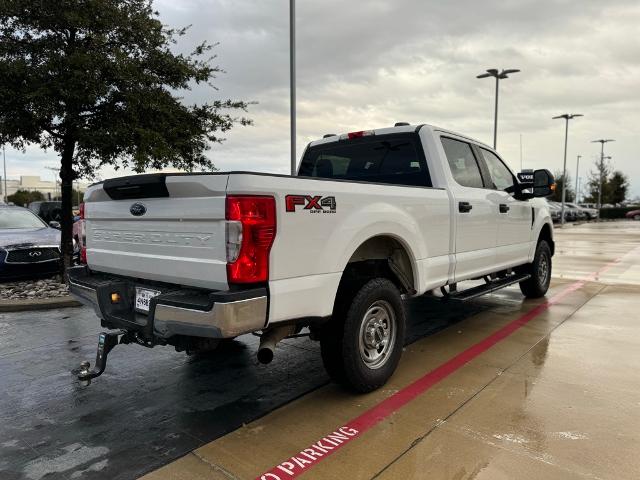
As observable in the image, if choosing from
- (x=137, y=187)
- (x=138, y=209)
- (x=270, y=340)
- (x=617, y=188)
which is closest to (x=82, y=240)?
(x=138, y=209)

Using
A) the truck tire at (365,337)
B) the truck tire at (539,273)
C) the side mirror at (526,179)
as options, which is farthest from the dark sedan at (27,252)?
the truck tire at (539,273)

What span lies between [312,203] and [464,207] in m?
2.17

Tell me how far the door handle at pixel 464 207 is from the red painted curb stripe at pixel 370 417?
1.36m

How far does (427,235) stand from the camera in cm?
416

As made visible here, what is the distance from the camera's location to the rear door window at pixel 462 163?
4852 mm

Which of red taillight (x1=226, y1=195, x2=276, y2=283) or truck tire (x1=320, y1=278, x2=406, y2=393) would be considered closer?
red taillight (x1=226, y1=195, x2=276, y2=283)

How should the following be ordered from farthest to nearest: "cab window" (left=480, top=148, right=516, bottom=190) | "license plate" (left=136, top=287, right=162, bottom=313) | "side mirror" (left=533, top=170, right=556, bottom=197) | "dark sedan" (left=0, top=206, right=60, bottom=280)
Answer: "dark sedan" (left=0, top=206, right=60, bottom=280), "side mirror" (left=533, top=170, right=556, bottom=197), "cab window" (left=480, top=148, right=516, bottom=190), "license plate" (left=136, top=287, right=162, bottom=313)

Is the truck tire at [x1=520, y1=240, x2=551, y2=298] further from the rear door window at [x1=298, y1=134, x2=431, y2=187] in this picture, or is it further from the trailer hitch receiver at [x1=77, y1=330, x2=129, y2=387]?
the trailer hitch receiver at [x1=77, y1=330, x2=129, y2=387]

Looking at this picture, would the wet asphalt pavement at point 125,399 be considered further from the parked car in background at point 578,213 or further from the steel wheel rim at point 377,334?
the parked car in background at point 578,213

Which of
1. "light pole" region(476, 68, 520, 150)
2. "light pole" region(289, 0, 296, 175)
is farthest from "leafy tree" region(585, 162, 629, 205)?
"light pole" region(289, 0, 296, 175)

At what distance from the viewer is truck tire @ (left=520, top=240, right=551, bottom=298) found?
6.94m

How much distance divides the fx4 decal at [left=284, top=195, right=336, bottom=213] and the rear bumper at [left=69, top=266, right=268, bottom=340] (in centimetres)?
54

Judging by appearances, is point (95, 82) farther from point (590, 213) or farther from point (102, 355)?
point (590, 213)

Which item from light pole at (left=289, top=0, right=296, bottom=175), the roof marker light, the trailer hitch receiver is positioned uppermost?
light pole at (left=289, top=0, right=296, bottom=175)
